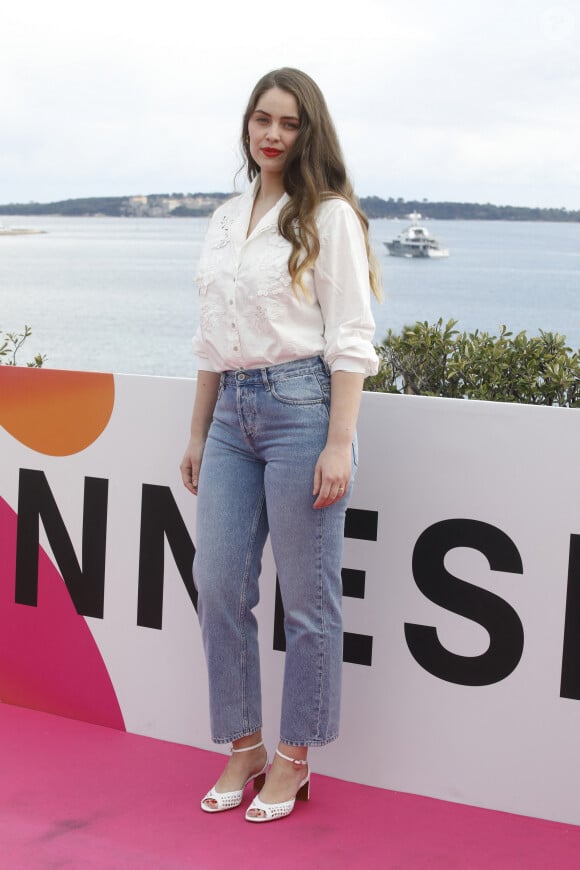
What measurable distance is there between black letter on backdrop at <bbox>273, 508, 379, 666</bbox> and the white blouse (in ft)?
1.45

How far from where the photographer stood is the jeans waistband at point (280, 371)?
201 cm

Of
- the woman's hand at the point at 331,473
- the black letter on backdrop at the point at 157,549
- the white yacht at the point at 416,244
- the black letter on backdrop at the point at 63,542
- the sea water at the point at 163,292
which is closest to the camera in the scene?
the woman's hand at the point at 331,473

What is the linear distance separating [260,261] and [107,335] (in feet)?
129

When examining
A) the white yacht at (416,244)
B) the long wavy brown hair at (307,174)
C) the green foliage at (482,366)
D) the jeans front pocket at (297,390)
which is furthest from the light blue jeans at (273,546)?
the white yacht at (416,244)

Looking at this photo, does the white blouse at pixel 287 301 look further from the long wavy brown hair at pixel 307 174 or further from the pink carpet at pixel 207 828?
the pink carpet at pixel 207 828

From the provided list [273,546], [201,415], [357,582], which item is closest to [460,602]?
[357,582]

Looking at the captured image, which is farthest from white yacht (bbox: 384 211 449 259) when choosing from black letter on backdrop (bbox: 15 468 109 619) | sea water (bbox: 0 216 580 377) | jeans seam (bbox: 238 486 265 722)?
jeans seam (bbox: 238 486 265 722)

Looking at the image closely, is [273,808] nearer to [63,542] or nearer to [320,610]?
[320,610]

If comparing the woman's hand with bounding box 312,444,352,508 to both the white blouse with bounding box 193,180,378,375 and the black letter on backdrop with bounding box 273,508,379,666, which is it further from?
the black letter on backdrop with bounding box 273,508,379,666

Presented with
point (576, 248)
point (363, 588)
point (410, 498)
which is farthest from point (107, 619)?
point (576, 248)

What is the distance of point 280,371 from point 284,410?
8 centimetres

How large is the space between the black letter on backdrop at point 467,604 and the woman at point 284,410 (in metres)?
0.26

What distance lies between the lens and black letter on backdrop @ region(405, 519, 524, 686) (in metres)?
2.18

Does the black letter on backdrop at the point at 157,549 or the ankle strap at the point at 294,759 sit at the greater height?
the black letter on backdrop at the point at 157,549
